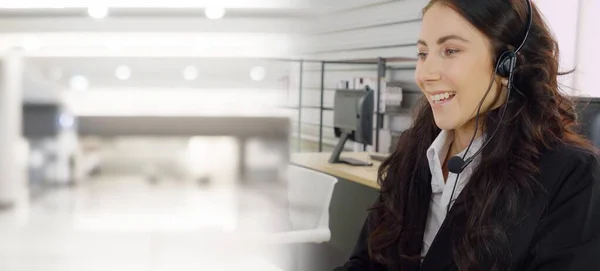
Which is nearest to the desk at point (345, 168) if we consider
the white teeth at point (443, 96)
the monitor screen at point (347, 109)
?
the monitor screen at point (347, 109)

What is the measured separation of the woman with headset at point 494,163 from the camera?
3.24 feet

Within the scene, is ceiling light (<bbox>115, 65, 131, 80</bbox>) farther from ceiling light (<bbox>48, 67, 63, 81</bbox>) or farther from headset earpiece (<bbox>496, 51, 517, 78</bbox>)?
headset earpiece (<bbox>496, 51, 517, 78</bbox>)

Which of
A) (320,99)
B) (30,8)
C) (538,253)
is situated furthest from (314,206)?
(30,8)

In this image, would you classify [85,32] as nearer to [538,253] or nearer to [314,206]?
[538,253]

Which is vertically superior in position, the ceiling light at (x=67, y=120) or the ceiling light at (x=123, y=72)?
the ceiling light at (x=123, y=72)

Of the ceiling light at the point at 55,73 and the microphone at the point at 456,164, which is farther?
the microphone at the point at 456,164

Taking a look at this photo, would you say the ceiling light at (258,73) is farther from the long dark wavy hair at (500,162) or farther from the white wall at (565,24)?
the white wall at (565,24)

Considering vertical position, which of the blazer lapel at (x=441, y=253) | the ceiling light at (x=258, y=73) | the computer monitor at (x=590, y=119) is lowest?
the blazer lapel at (x=441, y=253)

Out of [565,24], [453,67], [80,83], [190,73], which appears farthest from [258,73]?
[565,24]

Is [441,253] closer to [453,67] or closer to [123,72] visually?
[453,67]

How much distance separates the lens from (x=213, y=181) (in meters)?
0.60

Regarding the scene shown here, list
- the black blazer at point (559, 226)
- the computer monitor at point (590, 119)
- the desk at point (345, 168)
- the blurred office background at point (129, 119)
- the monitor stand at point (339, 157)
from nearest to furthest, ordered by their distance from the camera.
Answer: the blurred office background at point (129, 119) < the black blazer at point (559, 226) < the computer monitor at point (590, 119) < the desk at point (345, 168) < the monitor stand at point (339, 157)

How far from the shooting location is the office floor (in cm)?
59

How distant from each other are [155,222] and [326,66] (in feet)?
3.31
